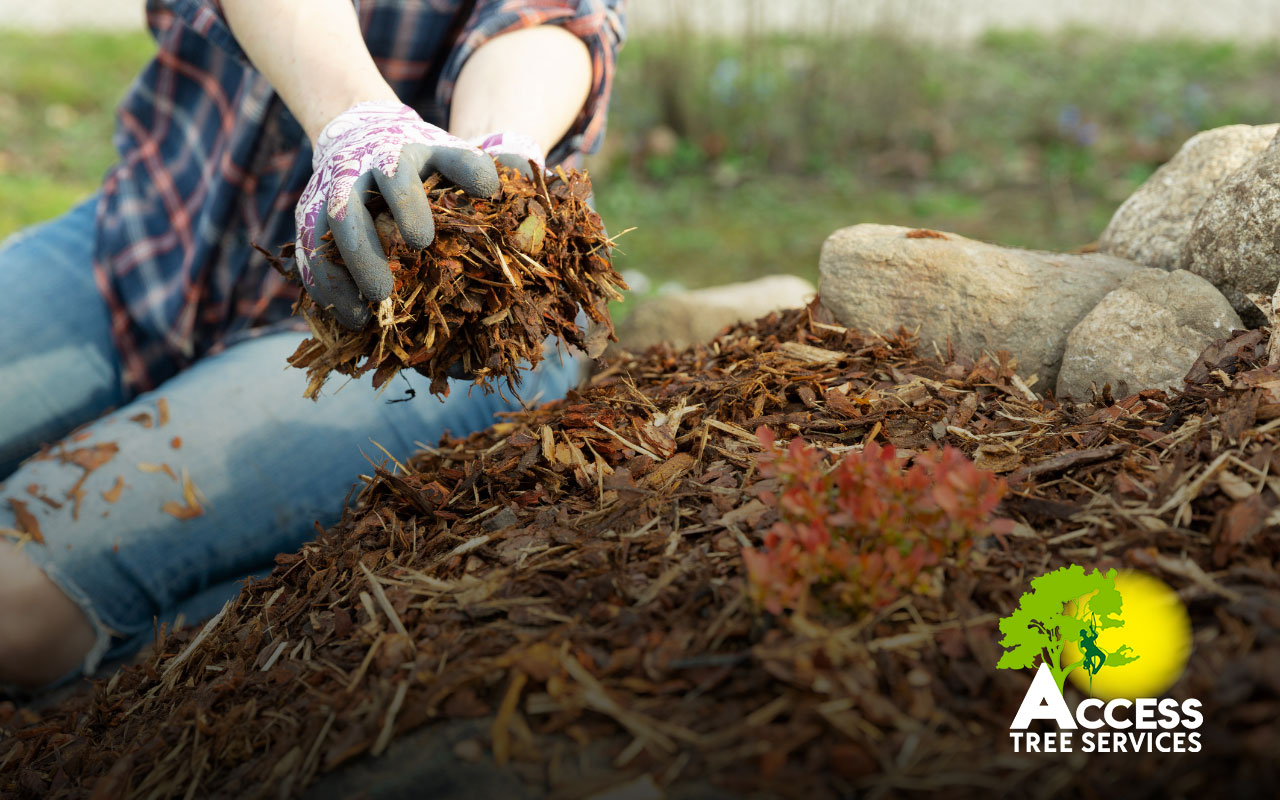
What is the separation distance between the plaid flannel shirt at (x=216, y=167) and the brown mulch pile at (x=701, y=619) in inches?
49.4

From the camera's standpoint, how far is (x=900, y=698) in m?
1.14

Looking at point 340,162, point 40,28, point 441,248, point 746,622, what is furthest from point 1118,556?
point 40,28

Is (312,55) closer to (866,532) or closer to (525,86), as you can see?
(525,86)

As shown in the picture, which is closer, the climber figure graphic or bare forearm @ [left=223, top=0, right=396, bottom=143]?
the climber figure graphic

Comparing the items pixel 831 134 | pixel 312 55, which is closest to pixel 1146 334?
pixel 312 55

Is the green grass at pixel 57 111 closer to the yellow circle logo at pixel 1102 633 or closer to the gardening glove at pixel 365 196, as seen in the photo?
the gardening glove at pixel 365 196

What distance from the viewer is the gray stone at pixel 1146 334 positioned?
75.2 inches

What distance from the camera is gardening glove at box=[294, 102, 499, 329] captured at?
1.60 meters

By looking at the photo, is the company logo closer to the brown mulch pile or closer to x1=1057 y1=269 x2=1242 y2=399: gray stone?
the brown mulch pile

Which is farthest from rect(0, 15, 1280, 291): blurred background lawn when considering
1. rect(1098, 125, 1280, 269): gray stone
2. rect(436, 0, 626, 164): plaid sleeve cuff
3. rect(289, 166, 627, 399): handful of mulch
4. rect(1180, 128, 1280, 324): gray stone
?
rect(289, 166, 627, 399): handful of mulch

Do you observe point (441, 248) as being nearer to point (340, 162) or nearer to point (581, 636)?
point (340, 162)

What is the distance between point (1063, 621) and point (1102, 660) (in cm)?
7

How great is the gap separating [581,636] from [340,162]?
111 cm

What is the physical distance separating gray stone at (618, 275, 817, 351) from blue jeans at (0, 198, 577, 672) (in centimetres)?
53
